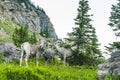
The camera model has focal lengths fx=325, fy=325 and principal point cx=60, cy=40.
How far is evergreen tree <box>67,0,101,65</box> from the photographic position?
141ft

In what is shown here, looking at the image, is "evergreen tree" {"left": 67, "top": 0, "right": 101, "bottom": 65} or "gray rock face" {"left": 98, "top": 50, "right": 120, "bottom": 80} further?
"evergreen tree" {"left": 67, "top": 0, "right": 101, "bottom": 65}

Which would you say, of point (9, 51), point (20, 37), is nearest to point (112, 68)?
point (9, 51)

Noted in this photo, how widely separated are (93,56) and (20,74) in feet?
93.6

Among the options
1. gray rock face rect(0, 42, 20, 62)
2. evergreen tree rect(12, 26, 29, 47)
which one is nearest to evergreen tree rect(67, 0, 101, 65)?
gray rock face rect(0, 42, 20, 62)

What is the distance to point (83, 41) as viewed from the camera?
145 feet

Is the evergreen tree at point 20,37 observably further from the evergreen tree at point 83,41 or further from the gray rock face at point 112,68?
the gray rock face at point 112,68

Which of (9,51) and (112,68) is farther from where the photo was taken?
(9,51)

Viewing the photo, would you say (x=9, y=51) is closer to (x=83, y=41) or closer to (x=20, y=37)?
(x=83, y=41)

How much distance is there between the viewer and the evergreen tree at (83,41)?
141ft

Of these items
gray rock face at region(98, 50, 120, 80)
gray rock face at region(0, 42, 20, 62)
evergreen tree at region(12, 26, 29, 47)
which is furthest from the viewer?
evergreen tree at region(12, 26, 29, 47)

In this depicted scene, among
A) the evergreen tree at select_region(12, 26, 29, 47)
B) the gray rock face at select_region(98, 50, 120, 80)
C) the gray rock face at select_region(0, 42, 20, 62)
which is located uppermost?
the evergreen tree at select_region(12, 26, 29, 47)

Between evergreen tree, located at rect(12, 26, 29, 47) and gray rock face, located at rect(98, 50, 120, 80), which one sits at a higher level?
evergreen tree, located at rect(12, 26, 29, 47)

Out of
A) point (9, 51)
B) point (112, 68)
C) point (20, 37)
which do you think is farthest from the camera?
point (20, 37)

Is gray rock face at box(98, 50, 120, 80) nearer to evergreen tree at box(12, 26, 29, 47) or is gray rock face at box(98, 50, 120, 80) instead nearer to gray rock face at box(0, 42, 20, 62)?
gray rock face at box(0, 42, 20, 62)
